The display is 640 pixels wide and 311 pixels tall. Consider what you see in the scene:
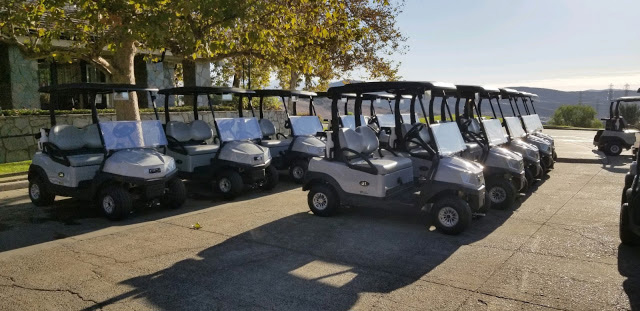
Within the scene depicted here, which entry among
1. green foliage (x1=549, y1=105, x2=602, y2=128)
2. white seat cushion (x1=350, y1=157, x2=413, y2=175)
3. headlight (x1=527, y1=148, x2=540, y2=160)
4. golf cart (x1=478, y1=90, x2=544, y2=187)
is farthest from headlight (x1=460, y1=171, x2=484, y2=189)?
green foliage (x1=549, y1=105, x2=602, y2=128)

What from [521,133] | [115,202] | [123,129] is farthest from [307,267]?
[521,133]

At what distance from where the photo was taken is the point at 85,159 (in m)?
7.88

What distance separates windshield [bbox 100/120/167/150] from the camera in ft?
25.3

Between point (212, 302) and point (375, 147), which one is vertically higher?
point (375, 147)

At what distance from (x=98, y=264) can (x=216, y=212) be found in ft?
8.98

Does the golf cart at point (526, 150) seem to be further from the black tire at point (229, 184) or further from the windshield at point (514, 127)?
the black tire at point (229, 184)

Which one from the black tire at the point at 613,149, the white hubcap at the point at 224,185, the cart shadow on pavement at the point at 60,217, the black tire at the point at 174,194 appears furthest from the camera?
the black tire at the point at 613,149

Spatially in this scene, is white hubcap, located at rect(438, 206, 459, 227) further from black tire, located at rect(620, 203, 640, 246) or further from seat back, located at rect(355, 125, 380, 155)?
black tire, located at rect(620, 203, 640, 246)

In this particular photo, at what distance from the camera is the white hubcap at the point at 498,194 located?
7925 millimetres

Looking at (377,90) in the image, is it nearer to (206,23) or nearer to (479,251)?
(479,251)

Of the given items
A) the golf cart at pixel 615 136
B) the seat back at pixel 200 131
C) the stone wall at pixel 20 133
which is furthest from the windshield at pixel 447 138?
the golf cart at pixel 615 136

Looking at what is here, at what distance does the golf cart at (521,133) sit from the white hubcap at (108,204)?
7778 mm

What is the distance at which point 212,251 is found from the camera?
5.71m

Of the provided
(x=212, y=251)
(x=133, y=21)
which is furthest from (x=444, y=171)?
(x=133, y=21)
